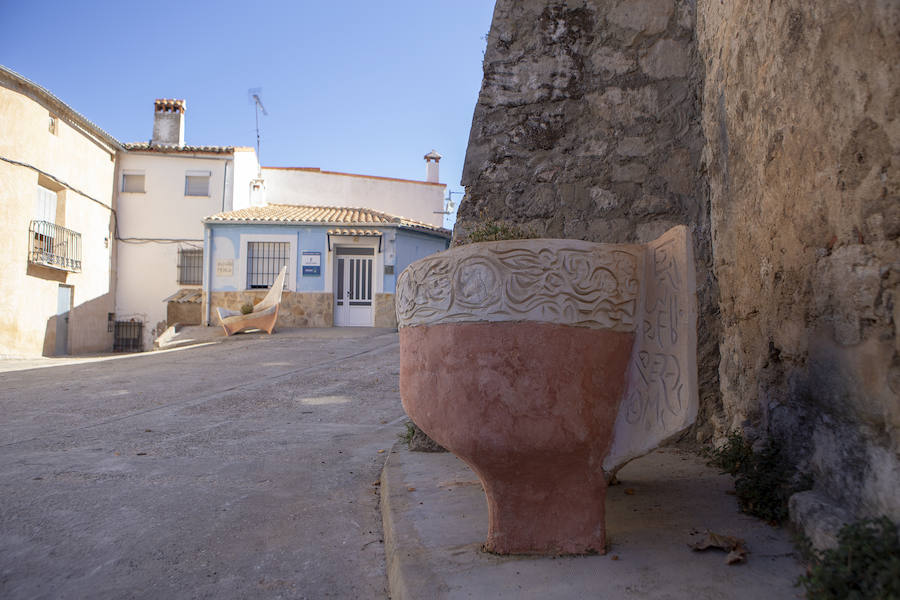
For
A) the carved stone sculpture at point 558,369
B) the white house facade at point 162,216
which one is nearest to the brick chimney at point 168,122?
the white house facade at point 162,216

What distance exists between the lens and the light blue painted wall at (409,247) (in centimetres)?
1700

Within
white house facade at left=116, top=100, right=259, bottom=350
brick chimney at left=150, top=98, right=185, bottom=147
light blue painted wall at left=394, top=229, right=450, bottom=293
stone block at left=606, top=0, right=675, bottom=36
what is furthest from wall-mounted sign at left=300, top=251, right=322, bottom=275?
stone block at left=606, top=0, right=675, bottom=36

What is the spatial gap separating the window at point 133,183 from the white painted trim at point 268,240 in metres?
4.83

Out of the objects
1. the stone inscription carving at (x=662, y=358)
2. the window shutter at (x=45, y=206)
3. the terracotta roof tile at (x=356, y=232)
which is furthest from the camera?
the terracotta roof tile at (x=356, y=232)

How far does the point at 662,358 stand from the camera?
1729 mm

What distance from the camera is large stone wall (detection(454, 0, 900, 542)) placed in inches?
62.2

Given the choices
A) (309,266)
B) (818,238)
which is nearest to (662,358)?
(818,238)

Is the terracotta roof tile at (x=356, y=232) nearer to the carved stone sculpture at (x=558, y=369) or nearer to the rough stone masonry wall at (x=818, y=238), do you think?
the rough stone masonry wall at (x=818, y=238)

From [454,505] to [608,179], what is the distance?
6.50 ft

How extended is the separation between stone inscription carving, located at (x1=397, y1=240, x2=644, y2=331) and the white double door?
605 inches

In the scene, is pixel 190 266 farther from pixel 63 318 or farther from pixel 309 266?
pixel 309 266

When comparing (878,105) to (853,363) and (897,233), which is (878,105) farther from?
(853,363)

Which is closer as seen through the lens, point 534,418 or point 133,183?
point 534,418

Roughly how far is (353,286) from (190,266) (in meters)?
5.64
